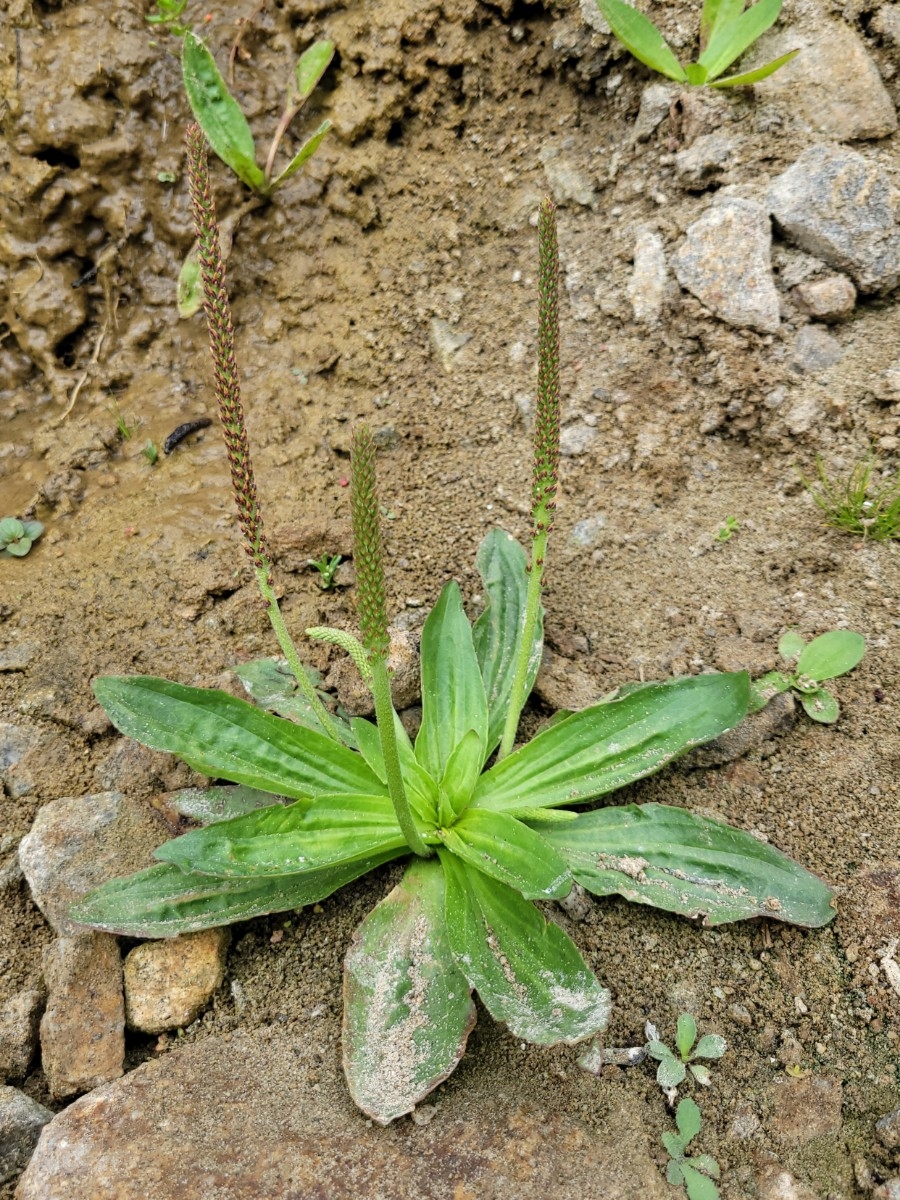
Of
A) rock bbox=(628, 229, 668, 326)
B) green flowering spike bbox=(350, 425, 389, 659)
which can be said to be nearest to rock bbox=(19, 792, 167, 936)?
green flowering spike bbox=(350, 425, 389, 659)

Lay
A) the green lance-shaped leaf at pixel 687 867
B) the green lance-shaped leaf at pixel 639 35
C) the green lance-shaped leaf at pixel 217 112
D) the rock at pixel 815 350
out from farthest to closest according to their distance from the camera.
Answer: the green lance-shaped leaf at pixel 217 112 → the green lance-shaped leaf at pixel 639 35 → the rock at pixel 815 350 → the green lance-shaped leaf at pixel 687 867

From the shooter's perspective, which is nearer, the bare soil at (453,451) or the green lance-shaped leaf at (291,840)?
the green lance-shaped leaf at (291,840)

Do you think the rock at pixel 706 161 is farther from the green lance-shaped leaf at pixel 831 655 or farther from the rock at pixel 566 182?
the green lance-shaped leaf at pixel 831 655

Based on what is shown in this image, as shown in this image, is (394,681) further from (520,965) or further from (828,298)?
(828,298)

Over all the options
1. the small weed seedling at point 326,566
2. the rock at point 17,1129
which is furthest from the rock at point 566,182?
the rock at point 17,1129

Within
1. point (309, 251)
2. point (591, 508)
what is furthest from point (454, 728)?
point (309, 251)

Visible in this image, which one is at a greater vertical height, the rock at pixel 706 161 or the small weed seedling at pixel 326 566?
the rock at pixel 706 161

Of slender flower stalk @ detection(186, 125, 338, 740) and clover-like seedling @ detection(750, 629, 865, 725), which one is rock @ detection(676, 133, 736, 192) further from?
slender flower stalk @ detection(186, 125, 338, 740)

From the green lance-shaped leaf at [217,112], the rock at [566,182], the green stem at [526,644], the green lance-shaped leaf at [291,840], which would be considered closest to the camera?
the green lance-shaped leaf at [291,840]
